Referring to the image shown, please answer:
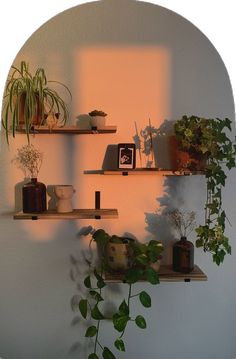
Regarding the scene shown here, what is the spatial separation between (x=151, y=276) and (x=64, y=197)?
26.5 inches

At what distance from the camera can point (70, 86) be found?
1759mm

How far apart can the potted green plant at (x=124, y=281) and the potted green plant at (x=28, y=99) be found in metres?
0.78

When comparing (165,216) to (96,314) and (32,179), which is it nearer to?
(96,314)

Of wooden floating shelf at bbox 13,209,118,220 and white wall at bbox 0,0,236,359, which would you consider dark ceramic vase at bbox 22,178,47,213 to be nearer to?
wooden floating shelf at bbox 13,209,118,220

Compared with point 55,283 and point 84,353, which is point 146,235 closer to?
point 55,283

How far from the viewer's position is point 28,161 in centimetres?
175

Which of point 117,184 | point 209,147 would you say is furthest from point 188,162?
point 117,184

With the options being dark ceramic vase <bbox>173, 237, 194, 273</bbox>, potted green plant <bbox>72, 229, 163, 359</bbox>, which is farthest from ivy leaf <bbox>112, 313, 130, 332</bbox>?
dark ceramic vase <bbox>173, 237, 194, 273</bbox>

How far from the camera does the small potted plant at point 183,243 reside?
167 cm

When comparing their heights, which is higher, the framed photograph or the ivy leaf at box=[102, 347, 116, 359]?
the framed photograph

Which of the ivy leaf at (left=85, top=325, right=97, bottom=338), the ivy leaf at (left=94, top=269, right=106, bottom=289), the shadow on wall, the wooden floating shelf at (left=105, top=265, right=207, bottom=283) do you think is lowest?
the ivy leaf at (left=85, top=325, right=97, bottom=338)

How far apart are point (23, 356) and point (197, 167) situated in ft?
5.48

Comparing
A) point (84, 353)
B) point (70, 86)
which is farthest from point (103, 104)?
point (84, 353)

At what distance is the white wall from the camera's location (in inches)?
68.8
